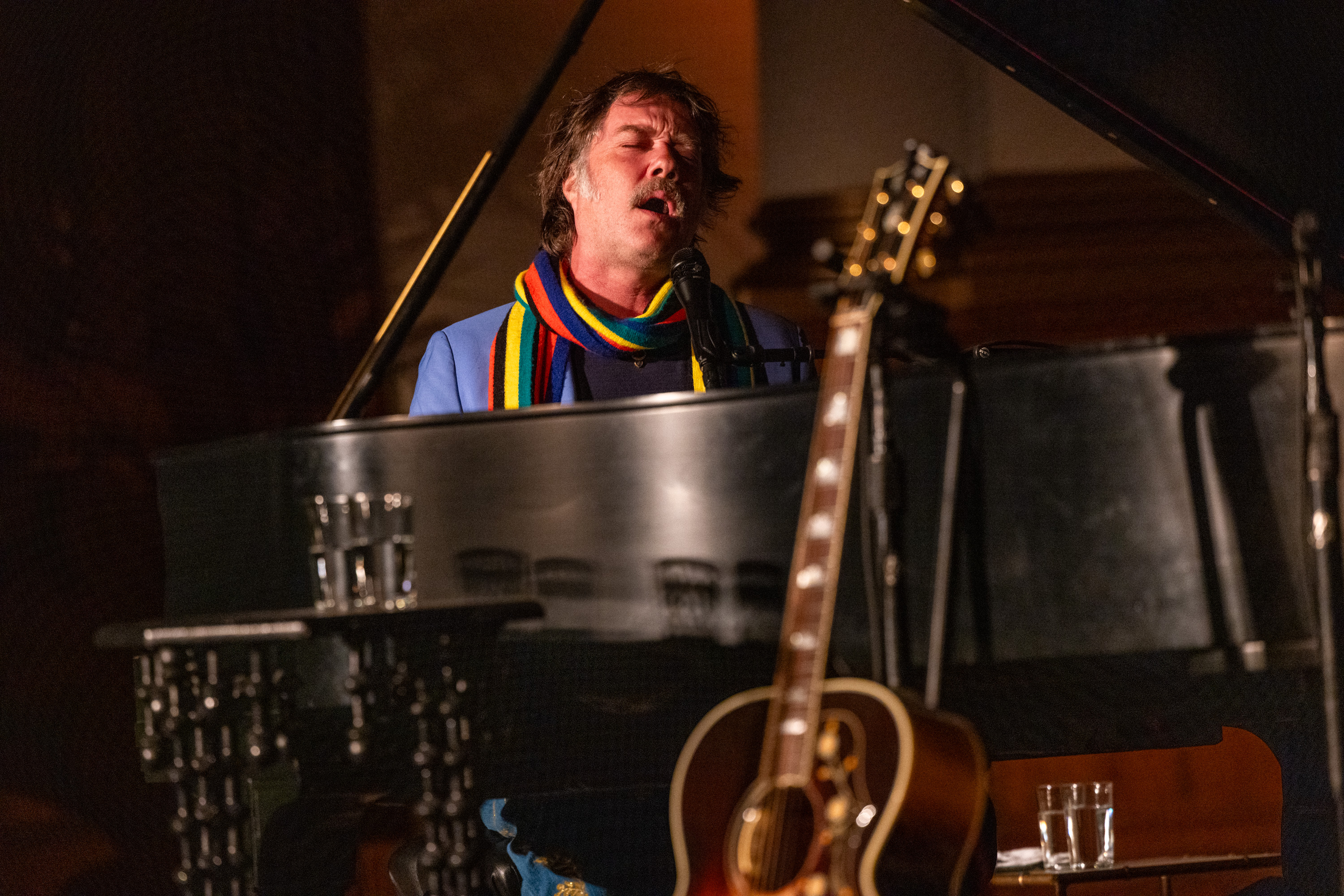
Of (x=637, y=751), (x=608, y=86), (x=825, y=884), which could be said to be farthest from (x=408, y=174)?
(x=825, y=884)

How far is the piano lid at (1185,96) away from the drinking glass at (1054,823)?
1220 mm

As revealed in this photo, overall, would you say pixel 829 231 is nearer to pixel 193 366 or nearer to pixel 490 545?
pixel 193 366

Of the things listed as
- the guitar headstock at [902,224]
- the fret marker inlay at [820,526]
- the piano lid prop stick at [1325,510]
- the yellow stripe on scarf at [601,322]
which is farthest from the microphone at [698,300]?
the piano lid prop stick at [1325,510]

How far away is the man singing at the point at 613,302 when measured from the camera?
207 cm

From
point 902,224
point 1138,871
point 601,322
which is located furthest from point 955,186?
point 1138,871

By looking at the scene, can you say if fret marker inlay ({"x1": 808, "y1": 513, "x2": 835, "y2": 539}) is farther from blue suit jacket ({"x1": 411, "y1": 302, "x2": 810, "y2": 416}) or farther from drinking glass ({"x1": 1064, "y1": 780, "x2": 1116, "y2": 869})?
drinking glass ({"x1": 1064, "y1": 780, "x2": 1116, "y2": 869})

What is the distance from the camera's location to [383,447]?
62.8 inches

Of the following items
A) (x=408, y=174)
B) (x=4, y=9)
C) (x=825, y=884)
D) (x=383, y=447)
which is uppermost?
(x=4, y=9)

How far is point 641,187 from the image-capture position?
2.11 m

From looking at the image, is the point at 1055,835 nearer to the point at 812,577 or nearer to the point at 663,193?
the point at 663,193

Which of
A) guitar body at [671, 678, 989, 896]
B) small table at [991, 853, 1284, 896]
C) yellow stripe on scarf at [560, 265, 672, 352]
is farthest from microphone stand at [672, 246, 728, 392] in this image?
small table at [991, 853, 1284, 896]

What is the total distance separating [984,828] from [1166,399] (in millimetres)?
626

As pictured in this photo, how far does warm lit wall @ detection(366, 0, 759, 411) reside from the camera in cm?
343

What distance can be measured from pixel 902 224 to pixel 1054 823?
59.4 inches
